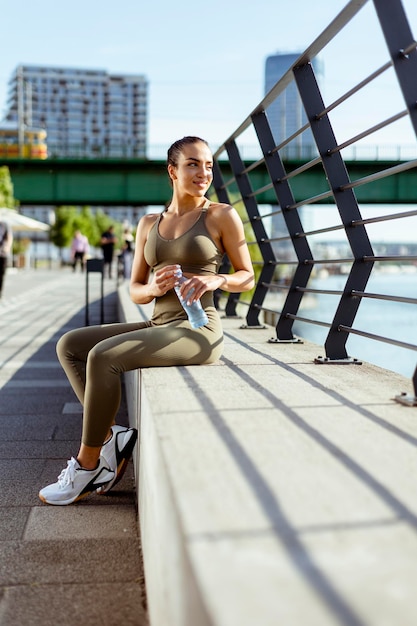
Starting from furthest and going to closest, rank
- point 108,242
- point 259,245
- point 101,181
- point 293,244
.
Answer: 1. point 101,181
2. point 108,242
3. point 259,245
4. point 293,244

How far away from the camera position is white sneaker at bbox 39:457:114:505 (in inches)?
136

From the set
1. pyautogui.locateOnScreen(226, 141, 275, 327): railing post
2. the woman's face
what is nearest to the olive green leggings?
the woman's face

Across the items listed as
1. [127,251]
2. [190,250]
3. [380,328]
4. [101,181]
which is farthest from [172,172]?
[380,328]

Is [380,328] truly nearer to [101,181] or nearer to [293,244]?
[101,181]

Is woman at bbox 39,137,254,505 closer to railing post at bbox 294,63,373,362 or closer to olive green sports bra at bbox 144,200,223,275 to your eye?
olive green sports bra at bbox 144,200,223,275

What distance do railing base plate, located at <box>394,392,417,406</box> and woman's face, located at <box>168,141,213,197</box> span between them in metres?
1.52

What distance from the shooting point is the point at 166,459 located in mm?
2158

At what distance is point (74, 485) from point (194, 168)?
1627 mm

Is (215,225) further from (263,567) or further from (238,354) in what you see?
(263,567)

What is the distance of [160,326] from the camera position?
12.1ft

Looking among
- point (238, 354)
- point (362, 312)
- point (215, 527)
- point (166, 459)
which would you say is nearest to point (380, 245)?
point (238, 354)

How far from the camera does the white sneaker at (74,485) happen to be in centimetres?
344

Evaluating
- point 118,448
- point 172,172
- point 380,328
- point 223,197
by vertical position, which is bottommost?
point 380,328

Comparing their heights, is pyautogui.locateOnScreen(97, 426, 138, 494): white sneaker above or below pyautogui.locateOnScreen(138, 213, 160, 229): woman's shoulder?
below
